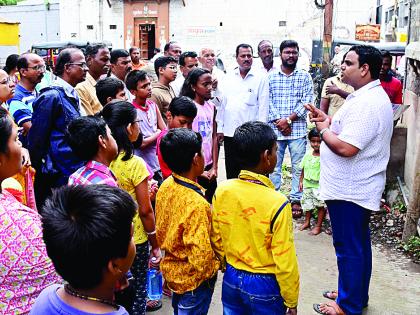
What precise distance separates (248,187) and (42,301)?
3.99 feet

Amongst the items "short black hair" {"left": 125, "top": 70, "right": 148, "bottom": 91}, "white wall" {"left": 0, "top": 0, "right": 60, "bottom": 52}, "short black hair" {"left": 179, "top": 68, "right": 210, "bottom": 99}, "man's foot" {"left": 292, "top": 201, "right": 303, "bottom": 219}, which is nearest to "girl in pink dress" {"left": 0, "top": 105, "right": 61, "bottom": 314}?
"short black hair" {"left": 125, "top": 70, "right": 148, "bottom": 91}

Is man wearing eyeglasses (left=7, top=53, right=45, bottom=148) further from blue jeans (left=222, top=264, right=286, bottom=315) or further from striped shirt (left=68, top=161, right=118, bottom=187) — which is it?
blue jeans (left=222, top=264, right=286, bottom=315)

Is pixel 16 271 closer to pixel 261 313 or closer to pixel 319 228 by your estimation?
pixel 261 313

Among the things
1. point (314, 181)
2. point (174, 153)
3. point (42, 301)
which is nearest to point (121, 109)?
point (174, 153)

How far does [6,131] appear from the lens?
190 cm

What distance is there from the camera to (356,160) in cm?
319

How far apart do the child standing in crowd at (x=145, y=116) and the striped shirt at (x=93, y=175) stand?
4.73 ft

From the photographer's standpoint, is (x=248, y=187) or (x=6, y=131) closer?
(x=6, y=131)

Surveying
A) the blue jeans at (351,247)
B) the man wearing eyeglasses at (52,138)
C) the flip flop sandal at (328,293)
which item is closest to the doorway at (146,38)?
the man wearing eyeglasses at (52,138)

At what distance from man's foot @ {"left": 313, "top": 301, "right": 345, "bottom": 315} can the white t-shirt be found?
2.64 ft

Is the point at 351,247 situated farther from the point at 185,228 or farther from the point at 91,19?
the point at 91,19

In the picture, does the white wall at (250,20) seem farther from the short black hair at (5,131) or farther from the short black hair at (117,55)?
the short black hair at (5,131)

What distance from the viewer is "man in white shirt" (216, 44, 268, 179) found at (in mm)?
5457

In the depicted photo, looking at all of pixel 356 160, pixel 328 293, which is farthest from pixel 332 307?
pixel 356 160
